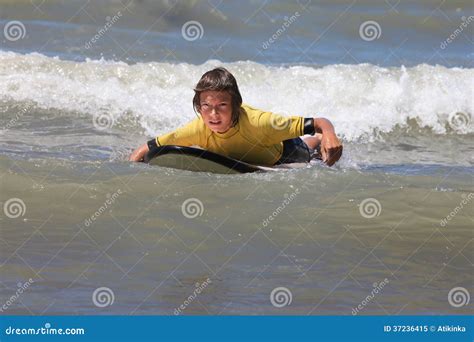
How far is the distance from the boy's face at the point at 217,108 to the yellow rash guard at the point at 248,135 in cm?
12

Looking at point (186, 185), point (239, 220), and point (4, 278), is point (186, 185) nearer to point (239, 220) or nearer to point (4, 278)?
point (239, 220)

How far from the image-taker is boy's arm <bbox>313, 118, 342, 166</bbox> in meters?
5.97

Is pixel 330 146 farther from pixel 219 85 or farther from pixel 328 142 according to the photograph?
pixel 219 85

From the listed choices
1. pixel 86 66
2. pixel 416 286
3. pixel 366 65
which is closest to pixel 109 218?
pixel 416 286

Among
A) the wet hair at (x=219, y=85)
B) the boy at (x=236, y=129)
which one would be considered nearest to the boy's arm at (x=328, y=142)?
the boy at (x=236, y=129)

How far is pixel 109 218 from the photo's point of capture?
5.37 metres

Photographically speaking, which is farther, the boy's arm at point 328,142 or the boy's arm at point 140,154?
the boy's arm at point 140,154

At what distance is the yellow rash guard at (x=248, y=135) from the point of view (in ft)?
Result: 19.9

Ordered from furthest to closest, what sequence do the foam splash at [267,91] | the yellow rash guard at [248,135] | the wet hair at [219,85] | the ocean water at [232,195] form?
1. the foam splash at [267,91]
2. the yellow rash guard at [248,135]
3. the wet hair at [219,85]
4. the ocean water at [232,195]

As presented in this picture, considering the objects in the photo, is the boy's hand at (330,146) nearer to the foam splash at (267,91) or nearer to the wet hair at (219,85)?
the wet hair at (219,85)

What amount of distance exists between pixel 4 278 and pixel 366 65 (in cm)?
818

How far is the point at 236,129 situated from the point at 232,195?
49cm

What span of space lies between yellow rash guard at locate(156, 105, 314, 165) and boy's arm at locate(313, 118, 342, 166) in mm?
68

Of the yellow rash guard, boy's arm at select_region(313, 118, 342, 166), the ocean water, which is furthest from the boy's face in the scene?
boy's arm at select_region(313, 118, 342, 166)
